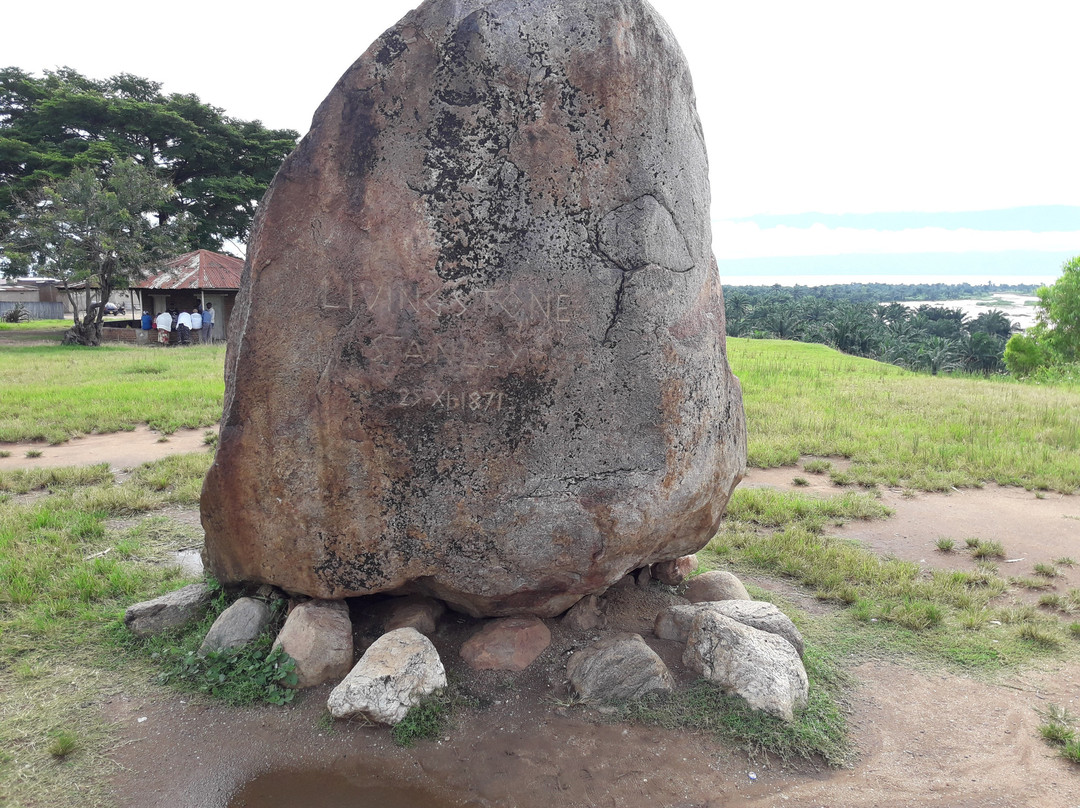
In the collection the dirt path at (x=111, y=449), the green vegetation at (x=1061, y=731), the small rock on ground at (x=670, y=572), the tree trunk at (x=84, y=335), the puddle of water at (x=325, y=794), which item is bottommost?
the green vegetation at (x=1061, y=731)

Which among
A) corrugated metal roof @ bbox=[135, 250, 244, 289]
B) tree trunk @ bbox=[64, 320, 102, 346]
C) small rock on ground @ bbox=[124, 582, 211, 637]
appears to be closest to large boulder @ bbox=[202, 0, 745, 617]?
small rock on ground @ bbox=[124, 582, 211, 637]

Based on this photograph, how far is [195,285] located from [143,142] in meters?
7.97

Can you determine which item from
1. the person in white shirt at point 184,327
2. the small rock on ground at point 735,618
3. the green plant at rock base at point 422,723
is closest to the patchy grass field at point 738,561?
the small rock on ground at point 735,618

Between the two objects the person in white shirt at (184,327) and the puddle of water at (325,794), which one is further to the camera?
the person in white shirt at (184,327)

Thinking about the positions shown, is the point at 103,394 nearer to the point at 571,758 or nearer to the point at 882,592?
the point at 571,758

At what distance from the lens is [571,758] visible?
338cm

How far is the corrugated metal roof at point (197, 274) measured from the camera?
77.5 feet

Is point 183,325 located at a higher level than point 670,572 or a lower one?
higher

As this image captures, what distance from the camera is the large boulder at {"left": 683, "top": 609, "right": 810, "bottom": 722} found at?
3682 mm

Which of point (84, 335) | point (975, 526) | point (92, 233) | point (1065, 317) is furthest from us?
point (1065, 317)

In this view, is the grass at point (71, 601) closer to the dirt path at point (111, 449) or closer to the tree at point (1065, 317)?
the dirt path at point (111, 449)

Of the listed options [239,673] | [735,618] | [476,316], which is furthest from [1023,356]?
[239,673]

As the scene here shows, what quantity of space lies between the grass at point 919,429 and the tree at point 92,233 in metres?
17.0

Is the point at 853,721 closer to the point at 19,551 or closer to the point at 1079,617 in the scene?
the point at 1079,617
